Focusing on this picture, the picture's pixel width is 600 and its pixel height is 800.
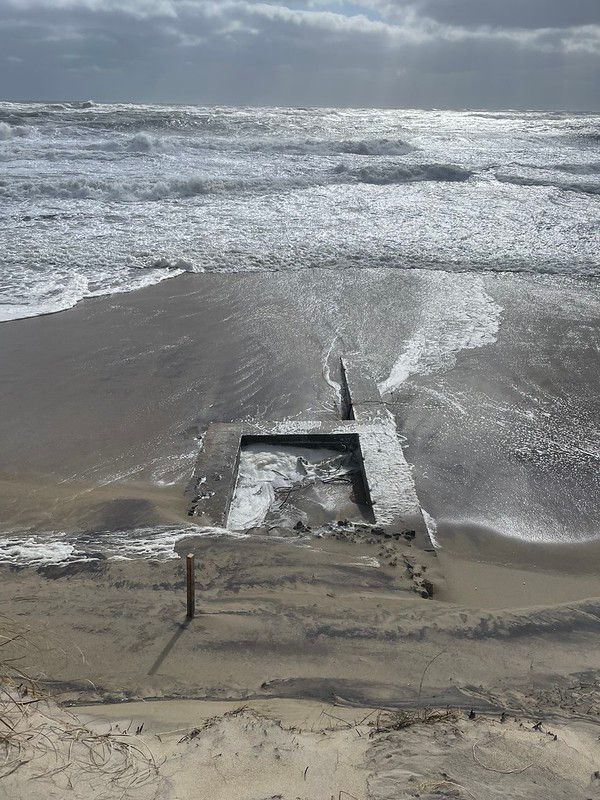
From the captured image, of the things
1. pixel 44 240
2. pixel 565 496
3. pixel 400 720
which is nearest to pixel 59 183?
pixel 44 240

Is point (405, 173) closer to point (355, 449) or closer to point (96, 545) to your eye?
point (355, 449)

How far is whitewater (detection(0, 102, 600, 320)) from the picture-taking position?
9.73 m

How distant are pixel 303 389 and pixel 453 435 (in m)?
1.50

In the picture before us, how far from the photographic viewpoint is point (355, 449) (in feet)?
16.5

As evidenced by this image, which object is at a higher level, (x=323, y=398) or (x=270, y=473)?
(x=323, y=398)

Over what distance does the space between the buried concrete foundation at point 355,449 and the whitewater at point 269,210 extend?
1327 millimetres

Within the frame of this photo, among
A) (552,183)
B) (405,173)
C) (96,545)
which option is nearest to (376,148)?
(405,173)

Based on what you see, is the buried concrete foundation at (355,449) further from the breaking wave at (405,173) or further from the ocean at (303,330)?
the breaking wave at (405,173)

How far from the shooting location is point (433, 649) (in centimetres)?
306

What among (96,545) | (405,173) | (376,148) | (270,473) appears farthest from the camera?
(376,148)

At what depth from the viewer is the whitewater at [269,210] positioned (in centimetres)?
973

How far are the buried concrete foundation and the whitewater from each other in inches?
52.3

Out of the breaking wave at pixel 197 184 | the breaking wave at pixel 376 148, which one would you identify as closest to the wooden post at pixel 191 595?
the breaking wave at pixel 197 184

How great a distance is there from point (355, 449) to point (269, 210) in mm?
9347
